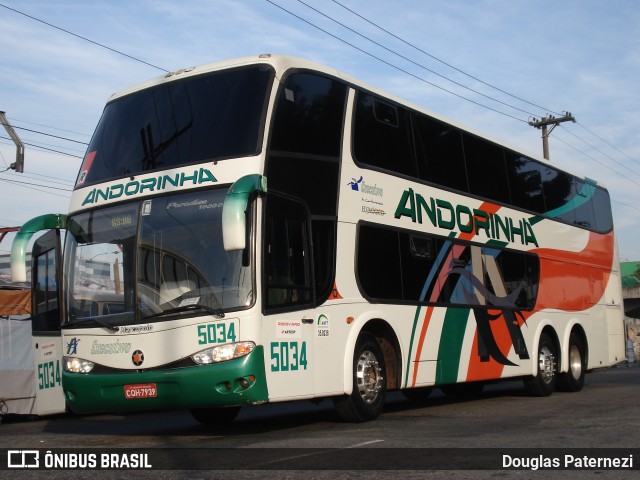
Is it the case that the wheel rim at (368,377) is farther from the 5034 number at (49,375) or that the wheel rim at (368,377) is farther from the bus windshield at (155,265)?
the 5034 number at (49,375)

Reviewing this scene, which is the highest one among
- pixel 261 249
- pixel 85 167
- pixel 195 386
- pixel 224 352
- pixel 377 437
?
pixel 85 167

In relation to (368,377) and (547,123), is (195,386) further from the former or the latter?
(547,123)

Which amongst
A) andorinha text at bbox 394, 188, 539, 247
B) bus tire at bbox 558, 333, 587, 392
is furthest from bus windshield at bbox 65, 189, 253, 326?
bus tire at bbox 558, 333, 587, 392

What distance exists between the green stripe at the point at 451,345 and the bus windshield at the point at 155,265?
4351 mm

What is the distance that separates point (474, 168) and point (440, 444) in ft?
22.5

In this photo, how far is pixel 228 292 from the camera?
920cm

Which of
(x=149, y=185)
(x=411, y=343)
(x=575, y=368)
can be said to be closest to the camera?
(x=149, y=185)

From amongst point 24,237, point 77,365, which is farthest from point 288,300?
point 24,237

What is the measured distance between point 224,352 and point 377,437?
1.80 meters

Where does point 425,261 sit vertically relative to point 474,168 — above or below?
below

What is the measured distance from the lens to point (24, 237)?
10.2 metres

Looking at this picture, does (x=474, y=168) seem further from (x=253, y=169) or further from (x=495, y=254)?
(x=253, y=169)

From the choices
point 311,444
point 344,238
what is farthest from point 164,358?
point 344,238

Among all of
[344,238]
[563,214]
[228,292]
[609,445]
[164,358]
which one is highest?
[563,214]
